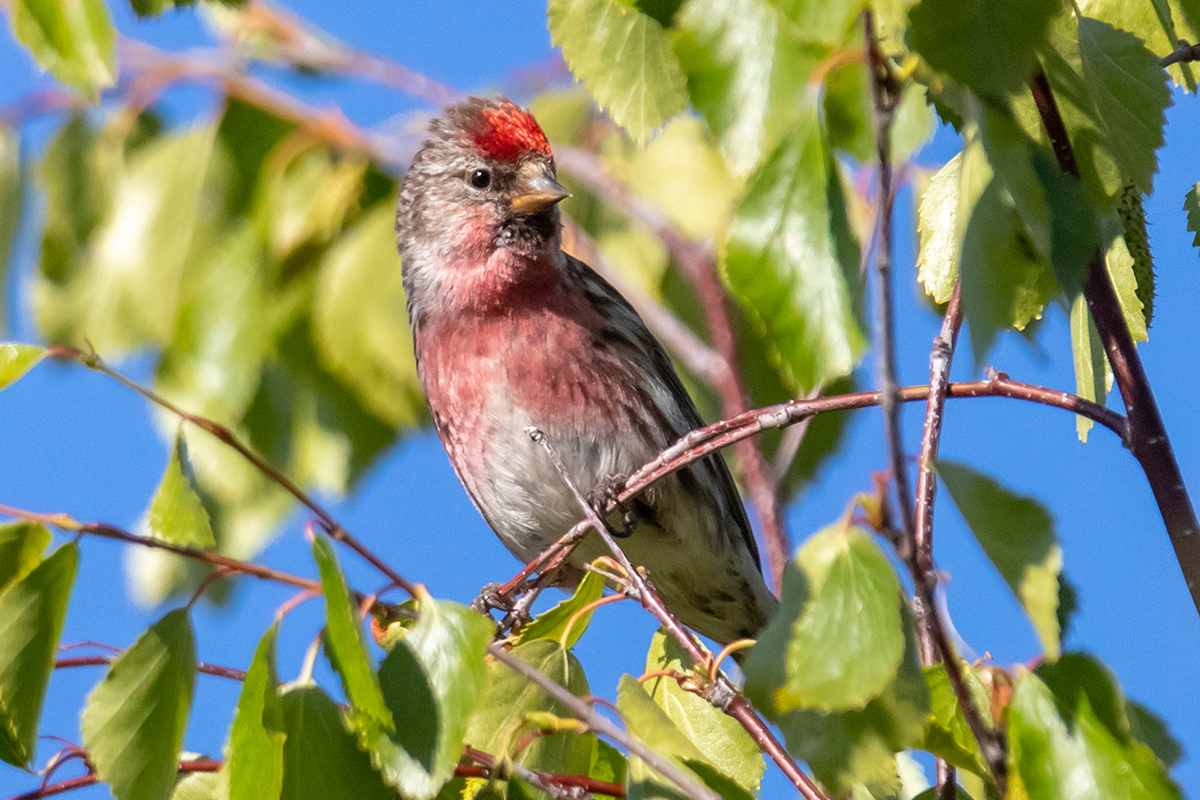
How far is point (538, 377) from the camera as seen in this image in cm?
418

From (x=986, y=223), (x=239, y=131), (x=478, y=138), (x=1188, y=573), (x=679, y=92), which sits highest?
(x=239, y=131)

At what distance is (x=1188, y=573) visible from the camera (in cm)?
189

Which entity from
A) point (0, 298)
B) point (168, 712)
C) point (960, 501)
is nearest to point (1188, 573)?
A: point (960, 501)

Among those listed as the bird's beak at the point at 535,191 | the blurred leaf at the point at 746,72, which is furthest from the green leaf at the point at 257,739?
the bird's beak at the point at 535,191

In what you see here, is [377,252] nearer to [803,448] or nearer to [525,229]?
[525,229]

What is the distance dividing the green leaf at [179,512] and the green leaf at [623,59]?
3.21 ft

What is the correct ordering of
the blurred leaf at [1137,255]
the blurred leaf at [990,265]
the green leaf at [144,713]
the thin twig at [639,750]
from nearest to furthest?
the blurred leaf at [990,265] < the thin twig at [639,750] < the green leaf at [144,713] < the blurred leaf at [1137,255]

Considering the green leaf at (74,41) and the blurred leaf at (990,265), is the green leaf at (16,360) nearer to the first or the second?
the green leaf at (74,41)

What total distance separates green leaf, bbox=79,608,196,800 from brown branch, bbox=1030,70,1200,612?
5.05ft

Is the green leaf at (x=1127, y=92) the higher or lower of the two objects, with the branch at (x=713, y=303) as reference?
lower

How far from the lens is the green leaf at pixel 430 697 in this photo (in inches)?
76.3

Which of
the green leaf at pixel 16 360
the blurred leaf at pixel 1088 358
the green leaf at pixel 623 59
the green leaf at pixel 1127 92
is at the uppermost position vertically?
the green leaf at pixel 623 59

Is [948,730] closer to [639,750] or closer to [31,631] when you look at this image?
[639,750]

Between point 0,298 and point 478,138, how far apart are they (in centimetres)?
189
